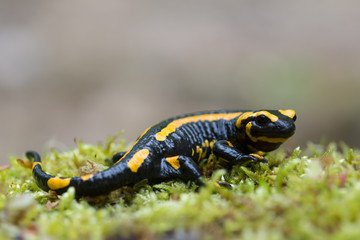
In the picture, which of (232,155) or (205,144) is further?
Result: (205,144)

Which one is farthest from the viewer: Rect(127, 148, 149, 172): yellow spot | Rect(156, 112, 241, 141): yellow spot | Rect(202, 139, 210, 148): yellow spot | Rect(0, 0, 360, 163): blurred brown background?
Rect(0, 0, 360, 163): blurred brown background

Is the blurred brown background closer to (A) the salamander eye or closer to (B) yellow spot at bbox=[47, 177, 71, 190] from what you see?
(A) the salamander eye

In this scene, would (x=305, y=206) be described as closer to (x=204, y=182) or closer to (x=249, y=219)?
(x=249, y=219)

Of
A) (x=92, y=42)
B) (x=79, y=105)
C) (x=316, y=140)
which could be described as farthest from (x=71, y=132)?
(x=316, y=140)

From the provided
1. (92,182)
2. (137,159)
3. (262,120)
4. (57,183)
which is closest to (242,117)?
(262,120)

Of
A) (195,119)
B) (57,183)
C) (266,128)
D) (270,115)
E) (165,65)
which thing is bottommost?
(57,183)

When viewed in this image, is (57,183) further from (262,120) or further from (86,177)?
(262,120)

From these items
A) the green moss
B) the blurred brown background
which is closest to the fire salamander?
the green moss
